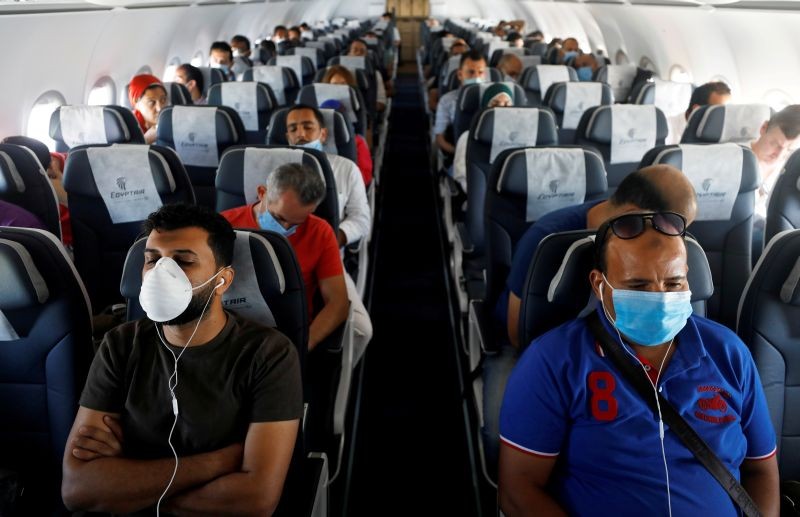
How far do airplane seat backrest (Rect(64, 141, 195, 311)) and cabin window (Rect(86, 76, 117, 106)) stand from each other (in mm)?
3375

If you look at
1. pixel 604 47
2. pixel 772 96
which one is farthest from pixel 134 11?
pixel 604 47

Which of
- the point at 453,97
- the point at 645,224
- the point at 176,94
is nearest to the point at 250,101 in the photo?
the point at 176,94

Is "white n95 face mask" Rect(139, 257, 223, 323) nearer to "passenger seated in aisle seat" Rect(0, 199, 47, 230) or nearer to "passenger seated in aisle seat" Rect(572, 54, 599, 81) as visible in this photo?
"passenger seated in aisle seat" Rect(0, 199, 47, 230)

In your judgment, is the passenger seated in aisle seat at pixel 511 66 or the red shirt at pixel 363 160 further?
the passenger seated in aisle seat at pixel 511 66

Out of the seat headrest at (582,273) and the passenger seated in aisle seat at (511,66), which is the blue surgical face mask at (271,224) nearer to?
the seat headrest at (582,273)

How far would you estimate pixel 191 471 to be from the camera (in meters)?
1.77

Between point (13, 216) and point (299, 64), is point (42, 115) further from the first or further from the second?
point (299, 64)

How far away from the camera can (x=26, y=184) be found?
311 centimetres

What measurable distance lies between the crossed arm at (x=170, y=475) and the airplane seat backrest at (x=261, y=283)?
→ 39 centimetres

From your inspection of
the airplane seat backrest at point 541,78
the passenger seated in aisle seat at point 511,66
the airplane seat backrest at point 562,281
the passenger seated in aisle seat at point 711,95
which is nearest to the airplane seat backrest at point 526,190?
the airplane seat backrest at point 562,281

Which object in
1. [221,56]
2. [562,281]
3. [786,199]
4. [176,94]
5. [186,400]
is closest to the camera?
[186,400]

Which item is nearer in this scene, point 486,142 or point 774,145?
point 774,145

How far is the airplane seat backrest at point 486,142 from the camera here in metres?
3.93

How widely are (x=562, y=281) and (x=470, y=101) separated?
11.7 feet
